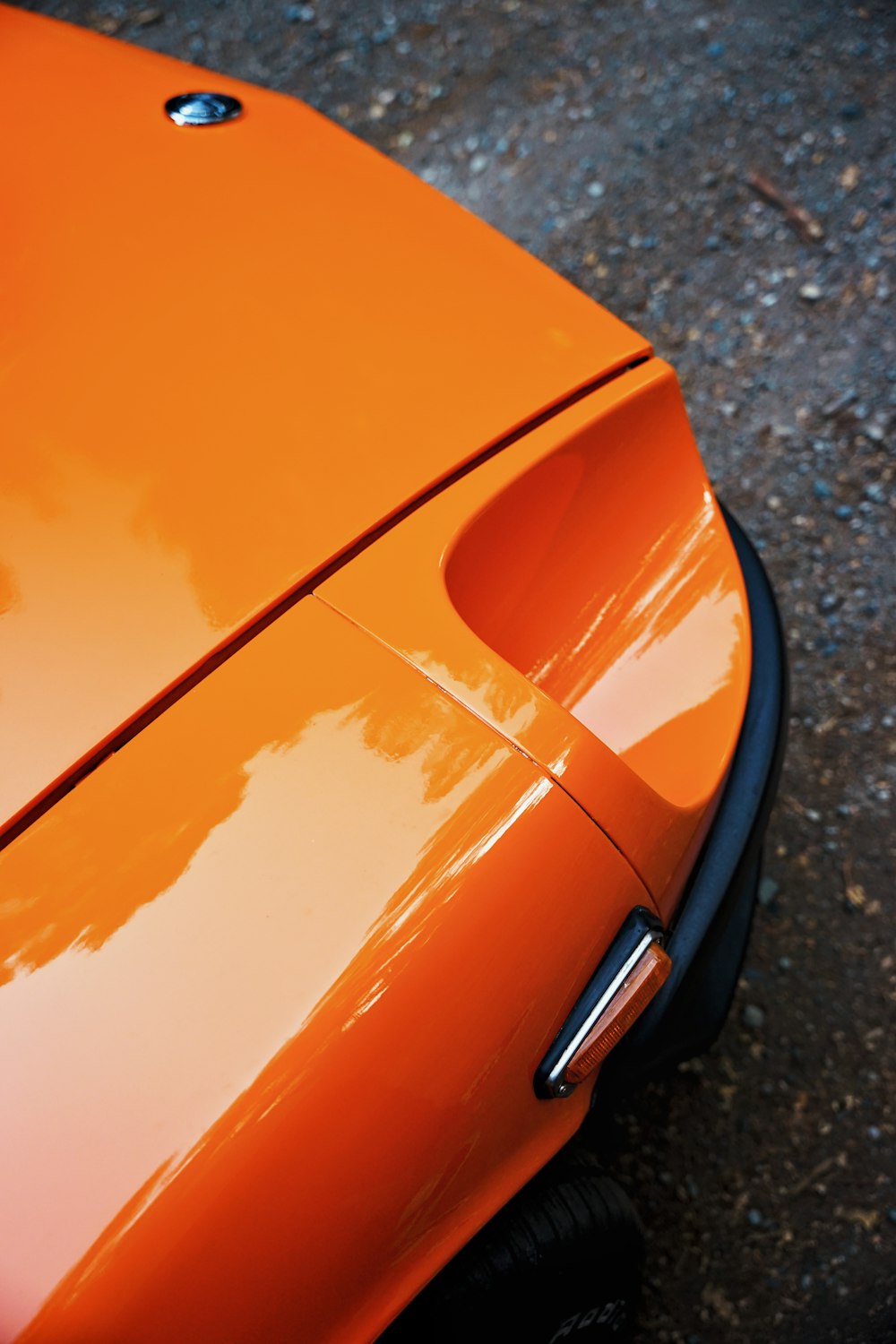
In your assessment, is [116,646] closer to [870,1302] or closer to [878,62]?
[870,1302]

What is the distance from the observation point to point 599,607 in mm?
1343

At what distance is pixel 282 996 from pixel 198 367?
0.75 metres

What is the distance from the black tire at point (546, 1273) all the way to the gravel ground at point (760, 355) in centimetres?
42

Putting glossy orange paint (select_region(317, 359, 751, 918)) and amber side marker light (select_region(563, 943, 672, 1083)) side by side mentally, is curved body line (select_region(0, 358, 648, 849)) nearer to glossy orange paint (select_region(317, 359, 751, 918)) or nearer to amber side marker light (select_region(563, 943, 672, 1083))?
glossy orange paint (select_region(317, 359, 751, 918))

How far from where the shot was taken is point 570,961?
1.08 metres

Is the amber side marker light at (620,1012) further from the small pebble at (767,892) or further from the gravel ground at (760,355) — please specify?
the small pebble at (767,892)

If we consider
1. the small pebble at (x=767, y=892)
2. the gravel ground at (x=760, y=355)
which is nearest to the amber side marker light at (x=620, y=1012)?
the gravel ground at (x=760, y=355)

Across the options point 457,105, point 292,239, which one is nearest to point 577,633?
Answer: point 292,239

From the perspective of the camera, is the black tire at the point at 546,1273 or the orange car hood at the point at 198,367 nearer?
the orange car hood at the point at 198,367

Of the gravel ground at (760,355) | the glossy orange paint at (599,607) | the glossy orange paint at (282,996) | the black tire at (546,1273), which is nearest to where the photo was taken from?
the glossy orange paint at (282,996)

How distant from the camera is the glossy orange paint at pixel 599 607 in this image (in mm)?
1078

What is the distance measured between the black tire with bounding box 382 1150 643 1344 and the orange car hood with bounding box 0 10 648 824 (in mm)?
835

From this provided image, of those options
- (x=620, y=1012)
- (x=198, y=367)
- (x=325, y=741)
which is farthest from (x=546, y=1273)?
(x=198, y=367)

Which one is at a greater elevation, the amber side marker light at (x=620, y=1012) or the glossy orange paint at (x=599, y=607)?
the glossy orange paint at (x=599, y=607)
